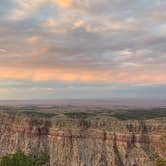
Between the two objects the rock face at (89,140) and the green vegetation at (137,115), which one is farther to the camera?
the green vegetation at (137,115)

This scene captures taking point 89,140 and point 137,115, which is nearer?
point 89,140

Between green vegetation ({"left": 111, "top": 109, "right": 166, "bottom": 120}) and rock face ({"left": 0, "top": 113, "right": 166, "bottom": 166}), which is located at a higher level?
green vegetation ({"left": 111, "top": 109, "right": 166, "bottom": 120})

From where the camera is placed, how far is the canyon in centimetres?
9575

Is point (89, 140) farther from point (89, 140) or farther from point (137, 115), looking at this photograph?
point (137, 115)

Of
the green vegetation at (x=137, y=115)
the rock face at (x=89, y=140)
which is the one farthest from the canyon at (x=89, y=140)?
the green vegetation at (x=137, y=115)

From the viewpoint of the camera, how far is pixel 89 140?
10119 centimetres

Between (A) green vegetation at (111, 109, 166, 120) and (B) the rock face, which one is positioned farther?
(A) green vegetation at (111, 109, 166, 120)

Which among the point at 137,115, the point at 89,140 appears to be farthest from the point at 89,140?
the point at 137,115

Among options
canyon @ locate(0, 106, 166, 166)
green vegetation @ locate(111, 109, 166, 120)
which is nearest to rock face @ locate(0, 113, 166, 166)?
canyon @ locate(0, 106, 166, 166)

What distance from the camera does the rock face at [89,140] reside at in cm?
9575

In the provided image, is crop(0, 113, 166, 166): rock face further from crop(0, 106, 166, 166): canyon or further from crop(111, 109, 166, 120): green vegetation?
crop(111, 109, 166, 120): green vegetation

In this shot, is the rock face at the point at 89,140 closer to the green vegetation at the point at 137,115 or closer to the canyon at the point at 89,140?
the canyon at the point at 89,140

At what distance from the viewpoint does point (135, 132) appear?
327 ft

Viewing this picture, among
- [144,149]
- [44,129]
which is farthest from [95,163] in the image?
[44,129]
